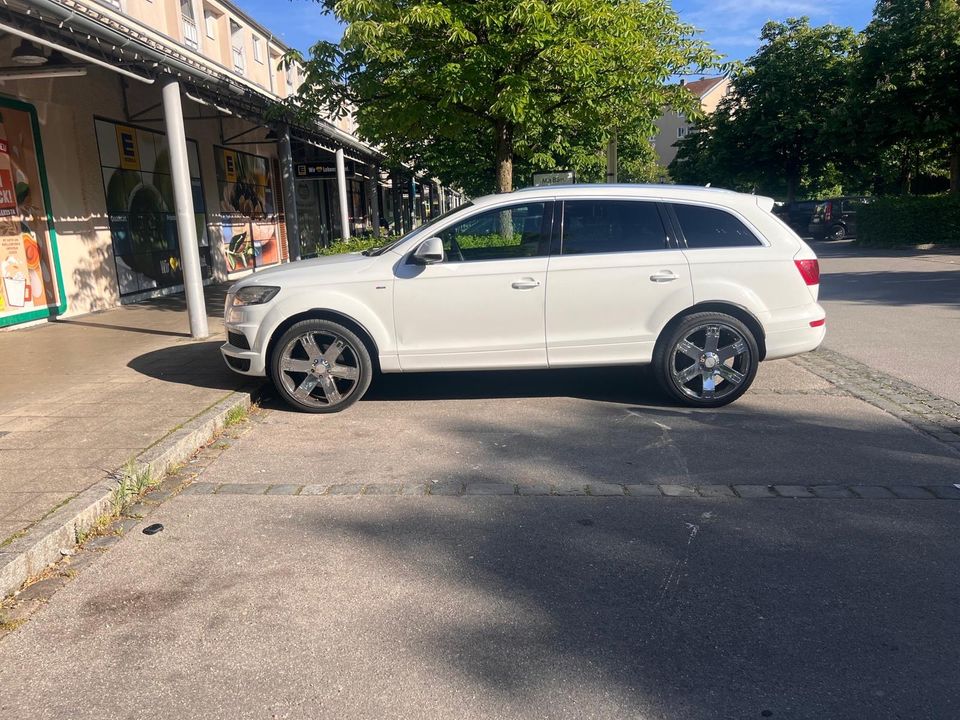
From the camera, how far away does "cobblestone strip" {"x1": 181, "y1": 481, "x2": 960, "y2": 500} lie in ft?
14.9

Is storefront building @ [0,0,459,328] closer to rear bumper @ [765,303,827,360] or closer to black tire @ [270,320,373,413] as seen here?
black tire @ [270,320,373,413]

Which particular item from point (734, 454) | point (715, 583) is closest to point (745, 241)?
point (734, 454)

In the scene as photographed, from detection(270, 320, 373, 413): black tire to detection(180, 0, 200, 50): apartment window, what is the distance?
628 inches

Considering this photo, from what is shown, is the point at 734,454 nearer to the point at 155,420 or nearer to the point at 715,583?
the point at 715,583

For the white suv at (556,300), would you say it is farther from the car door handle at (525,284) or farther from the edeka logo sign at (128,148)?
the edeka logo sign at (128,148)

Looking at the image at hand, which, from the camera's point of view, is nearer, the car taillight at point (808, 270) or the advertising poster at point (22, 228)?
the car taillight at point (808, 270)

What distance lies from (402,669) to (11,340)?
352 inches

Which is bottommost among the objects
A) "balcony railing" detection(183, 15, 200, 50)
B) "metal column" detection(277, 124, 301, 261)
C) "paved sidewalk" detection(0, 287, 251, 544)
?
"paved sidewalk" detection(0, 287, 251, 544)

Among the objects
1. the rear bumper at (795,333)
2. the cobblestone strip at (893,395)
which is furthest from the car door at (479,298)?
the cobblestone strip at (893,395)

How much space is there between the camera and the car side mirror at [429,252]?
6.15 m

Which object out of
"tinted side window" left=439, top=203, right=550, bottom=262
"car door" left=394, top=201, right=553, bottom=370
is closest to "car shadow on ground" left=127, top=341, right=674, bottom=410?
"car door" left=394, top=201, right=553, bottom=370

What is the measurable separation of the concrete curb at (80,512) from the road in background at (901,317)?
6133 millimetres

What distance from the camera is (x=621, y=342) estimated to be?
→ 6414 millimetres

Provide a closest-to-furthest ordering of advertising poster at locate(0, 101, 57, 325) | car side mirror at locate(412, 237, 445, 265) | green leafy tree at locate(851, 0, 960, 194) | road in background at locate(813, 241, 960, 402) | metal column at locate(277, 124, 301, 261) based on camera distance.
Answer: car side mirror at locate(412, 237, 445, 265)
road in background at locate(813, 241, 960, 402)
advertising poster at locate(0, 101, 57, 325)
metal column at locate(277, 124, 301, 261)
green leafy tree at locate(851, 0, 960, 194)
